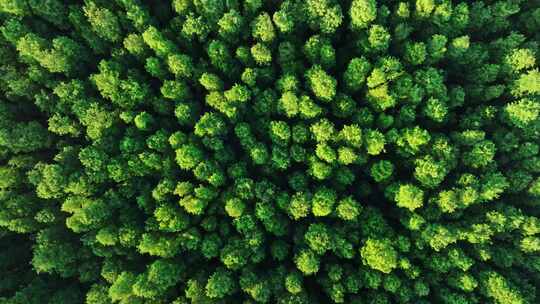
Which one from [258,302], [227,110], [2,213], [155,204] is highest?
[227,110]

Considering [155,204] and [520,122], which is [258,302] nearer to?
[155,204]

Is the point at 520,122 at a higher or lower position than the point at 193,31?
lower

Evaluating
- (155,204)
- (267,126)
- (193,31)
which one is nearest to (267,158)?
(267,126)

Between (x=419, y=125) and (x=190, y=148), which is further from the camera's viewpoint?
(x=419, y=125)

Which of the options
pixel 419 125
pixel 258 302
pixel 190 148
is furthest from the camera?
pixel 419 125

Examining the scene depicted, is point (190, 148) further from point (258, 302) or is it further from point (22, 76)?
point (22, 76)

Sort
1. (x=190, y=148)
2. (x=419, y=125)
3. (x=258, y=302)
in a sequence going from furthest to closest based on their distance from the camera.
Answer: (x=419, y=125)
(x=190, y=148)
(x=258, y=302)

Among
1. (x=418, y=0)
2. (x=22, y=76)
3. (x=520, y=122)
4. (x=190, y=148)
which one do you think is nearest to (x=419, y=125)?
(x=520, y=122)
